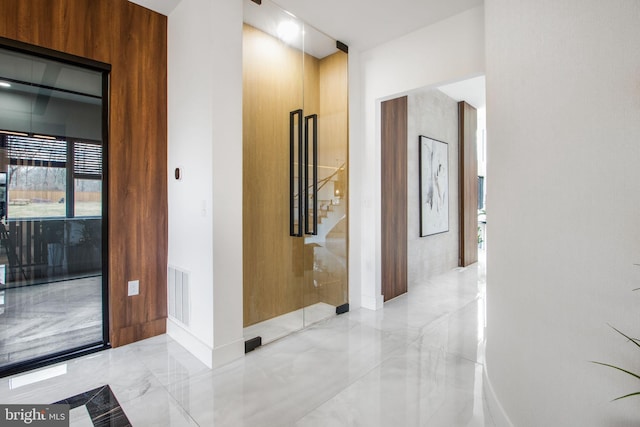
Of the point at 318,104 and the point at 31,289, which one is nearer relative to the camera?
the point at 31,289

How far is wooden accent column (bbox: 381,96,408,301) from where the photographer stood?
390 cm

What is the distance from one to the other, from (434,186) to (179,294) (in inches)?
161

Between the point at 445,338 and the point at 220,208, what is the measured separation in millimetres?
2312

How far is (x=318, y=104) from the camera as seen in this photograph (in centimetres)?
325

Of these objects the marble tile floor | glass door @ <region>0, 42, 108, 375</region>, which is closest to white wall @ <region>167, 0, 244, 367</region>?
the marble tile floor

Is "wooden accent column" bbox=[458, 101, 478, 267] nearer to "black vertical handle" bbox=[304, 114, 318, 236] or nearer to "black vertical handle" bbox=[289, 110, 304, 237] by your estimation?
"black vertical handle" bbox=[304, 114, 318, 236]

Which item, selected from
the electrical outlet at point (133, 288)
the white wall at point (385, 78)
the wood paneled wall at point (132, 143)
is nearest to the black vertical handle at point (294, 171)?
the white wall at point (385, 78)

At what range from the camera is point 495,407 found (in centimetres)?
177

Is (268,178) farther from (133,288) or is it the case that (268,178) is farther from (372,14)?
(372,14)

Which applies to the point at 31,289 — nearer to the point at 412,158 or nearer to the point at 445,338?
the point at 445,338

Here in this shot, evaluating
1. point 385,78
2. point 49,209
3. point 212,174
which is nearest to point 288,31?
point 385,78

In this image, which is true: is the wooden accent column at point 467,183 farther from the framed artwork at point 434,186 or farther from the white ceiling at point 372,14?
the white ceiling at point 372,14

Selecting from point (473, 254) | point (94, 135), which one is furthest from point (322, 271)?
point (473, 254)

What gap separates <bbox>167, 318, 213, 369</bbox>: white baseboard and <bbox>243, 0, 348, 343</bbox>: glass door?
34cm
